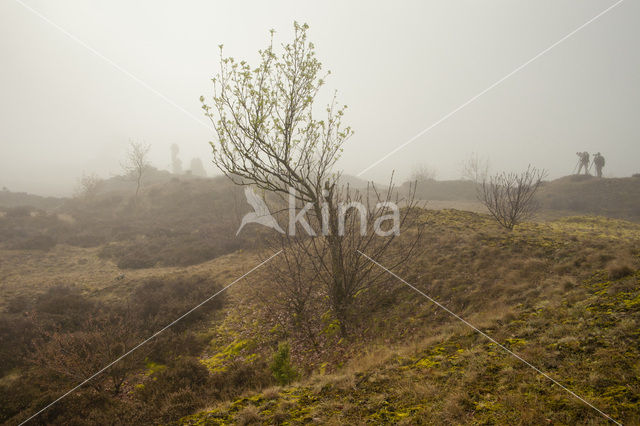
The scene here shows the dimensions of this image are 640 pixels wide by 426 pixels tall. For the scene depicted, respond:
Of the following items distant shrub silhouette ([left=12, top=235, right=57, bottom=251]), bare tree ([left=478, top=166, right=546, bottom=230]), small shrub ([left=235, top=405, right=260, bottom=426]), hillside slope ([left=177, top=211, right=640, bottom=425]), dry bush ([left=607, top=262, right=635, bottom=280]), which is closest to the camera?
hillside slope ([left=177, top=211, right=640, bottom=425])

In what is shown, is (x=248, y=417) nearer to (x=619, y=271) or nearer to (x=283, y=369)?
(x=283, y=369)

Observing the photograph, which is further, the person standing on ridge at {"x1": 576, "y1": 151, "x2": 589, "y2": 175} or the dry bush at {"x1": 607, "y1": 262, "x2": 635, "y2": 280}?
the person standing on ridge at {"x1": 576, "y1": 151, "x2": 589, "y2": 175}

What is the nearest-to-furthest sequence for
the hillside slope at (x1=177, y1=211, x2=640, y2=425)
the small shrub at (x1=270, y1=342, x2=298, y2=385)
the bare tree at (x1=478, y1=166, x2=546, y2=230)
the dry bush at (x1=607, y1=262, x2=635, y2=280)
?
the hillside slope at (x1=177, y1=211, x2=640, y2=425), the small shrub at (x1=270, y1=342, x2=298, y2=385), the dry bush at (x1=607, y1=262, x2=635, y2=280), the bare tree at (x1=478, y1=166, x2=546, y2=230)

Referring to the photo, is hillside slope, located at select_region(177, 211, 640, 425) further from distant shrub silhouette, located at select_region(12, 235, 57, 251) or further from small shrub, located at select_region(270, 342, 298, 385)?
distant shrub silhouette, located at select_region(12, 235, 57, 251)

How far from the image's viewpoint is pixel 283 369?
5992 millimetres

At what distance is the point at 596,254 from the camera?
7859mm

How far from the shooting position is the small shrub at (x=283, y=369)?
232 inches

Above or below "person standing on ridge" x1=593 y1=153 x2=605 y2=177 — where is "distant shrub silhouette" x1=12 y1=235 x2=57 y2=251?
below

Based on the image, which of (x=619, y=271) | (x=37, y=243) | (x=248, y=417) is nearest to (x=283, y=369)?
(x=248, y=417)

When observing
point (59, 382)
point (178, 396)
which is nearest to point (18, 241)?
point (59, 382)

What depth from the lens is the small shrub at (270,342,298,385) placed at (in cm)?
589

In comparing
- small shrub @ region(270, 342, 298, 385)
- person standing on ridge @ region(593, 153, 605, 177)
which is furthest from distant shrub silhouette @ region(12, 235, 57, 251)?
person standing on ridge @ region(593, 153, 605, 177)

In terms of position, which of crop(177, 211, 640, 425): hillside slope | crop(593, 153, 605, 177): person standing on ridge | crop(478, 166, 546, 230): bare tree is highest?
crop(593, 153, 605, 177): person standing on ridge

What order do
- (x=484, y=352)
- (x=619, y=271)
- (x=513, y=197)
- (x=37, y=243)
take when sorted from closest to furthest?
(x=484, y=352)
(x=619, y=271)
(x=513, y=197)
(x=37, y=243)
